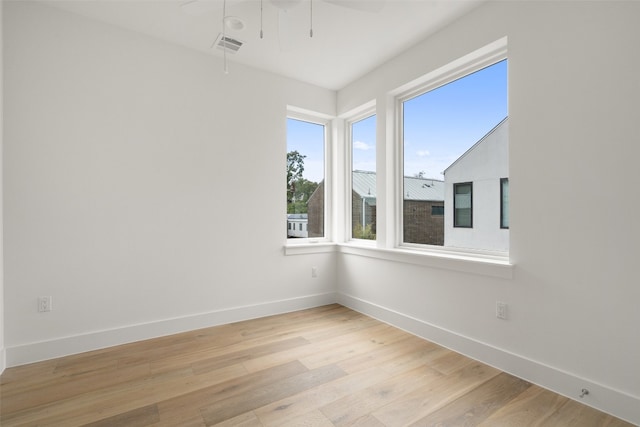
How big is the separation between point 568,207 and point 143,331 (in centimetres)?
326

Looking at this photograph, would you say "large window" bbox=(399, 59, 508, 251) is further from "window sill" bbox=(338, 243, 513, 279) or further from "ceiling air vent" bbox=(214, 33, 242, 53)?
"ceiling air vent" bbox=(214, 33, 242, 53)

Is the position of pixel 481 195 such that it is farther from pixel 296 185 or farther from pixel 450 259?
pixel 296 185

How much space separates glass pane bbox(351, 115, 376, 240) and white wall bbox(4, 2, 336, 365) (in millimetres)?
896

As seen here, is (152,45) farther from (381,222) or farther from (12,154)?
(381,222)

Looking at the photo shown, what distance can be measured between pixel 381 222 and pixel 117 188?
7.87 feet

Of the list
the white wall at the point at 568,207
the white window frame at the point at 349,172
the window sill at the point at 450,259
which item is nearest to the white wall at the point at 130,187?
the white window frame at the point at 349,172

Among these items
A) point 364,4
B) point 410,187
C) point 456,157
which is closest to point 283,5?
point 364,4

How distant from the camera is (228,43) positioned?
2799mm

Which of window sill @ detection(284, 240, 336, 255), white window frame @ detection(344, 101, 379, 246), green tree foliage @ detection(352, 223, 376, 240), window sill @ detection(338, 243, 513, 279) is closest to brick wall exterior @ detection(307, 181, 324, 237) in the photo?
window sill @ detection(284, 240, 336, 255)

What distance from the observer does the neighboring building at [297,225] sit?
12.1ft

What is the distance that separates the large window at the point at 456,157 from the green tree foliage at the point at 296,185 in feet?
3.87

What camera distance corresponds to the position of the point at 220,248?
310 cm

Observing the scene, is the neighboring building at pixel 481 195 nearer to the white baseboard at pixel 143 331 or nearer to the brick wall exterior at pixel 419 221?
the brick wall exterior at pixel 419 221

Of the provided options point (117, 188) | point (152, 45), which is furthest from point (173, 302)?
point (152, 45)
